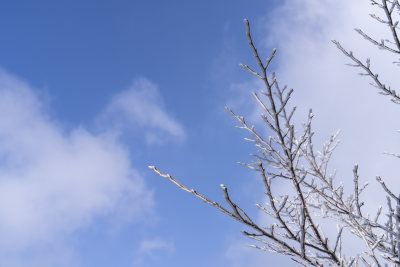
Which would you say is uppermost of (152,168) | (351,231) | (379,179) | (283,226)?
(351,231)

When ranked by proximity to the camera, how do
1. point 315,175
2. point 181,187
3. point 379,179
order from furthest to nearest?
point 315,175 < point 379,179 < point 181,187

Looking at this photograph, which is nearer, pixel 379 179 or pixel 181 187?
pixel 181 187

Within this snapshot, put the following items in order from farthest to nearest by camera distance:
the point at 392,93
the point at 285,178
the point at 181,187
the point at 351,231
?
the point at 351,231 < the point at 392,93 < the point at 285,178 < the point at 181,187

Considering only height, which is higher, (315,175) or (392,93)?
(392,93)

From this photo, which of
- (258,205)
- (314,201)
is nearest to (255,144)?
(258,205)

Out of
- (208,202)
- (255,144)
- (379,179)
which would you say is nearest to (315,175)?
(255,144)

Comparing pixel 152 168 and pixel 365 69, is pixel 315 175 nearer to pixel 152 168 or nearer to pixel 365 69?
pixel 365 69

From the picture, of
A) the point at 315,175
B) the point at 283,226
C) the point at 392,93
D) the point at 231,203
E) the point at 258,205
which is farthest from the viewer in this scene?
the point at 315,175

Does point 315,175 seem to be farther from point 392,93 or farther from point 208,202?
point 208,202

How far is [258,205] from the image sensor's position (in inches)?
105

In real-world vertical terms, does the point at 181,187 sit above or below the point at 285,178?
below

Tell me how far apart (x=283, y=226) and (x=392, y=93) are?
10.9 feet

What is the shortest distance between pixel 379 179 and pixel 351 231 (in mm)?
2757

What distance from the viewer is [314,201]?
5363 millimetres
